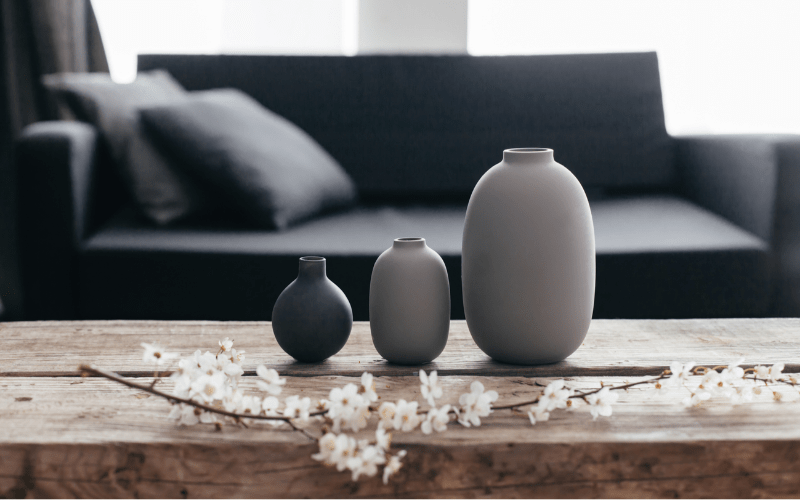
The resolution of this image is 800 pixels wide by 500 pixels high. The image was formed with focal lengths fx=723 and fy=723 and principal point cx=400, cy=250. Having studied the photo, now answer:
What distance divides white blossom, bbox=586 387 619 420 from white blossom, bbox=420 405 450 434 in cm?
15

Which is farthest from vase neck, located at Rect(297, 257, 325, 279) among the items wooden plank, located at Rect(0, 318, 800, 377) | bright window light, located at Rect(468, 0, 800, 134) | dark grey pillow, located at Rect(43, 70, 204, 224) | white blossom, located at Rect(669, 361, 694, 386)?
bright window light, located at Rect(468, 0, 800, 134)

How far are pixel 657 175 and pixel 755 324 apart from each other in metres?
1.26

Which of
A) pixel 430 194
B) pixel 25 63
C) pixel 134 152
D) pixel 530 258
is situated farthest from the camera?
pixel 25 63

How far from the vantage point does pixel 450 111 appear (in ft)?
7.43

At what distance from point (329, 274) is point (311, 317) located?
2.43ft

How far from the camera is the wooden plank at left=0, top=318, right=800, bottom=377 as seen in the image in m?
0.87

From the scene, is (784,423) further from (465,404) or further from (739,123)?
(739,123)

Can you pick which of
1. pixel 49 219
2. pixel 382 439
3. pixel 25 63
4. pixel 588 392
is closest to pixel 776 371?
pixel 588 392

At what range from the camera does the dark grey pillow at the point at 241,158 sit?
178 cm

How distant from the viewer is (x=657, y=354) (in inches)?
36.3

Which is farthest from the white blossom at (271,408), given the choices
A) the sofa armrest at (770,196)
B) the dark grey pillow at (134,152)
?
the sofa armrest at (770,196)

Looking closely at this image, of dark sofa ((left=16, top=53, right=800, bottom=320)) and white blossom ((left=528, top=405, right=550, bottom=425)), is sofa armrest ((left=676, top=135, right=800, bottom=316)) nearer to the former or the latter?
dark sofa ((left=16, top=53, right=800, bottom=320))

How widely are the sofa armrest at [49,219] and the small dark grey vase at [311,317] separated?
99 cm

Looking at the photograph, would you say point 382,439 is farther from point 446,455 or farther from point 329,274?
point 329,274
